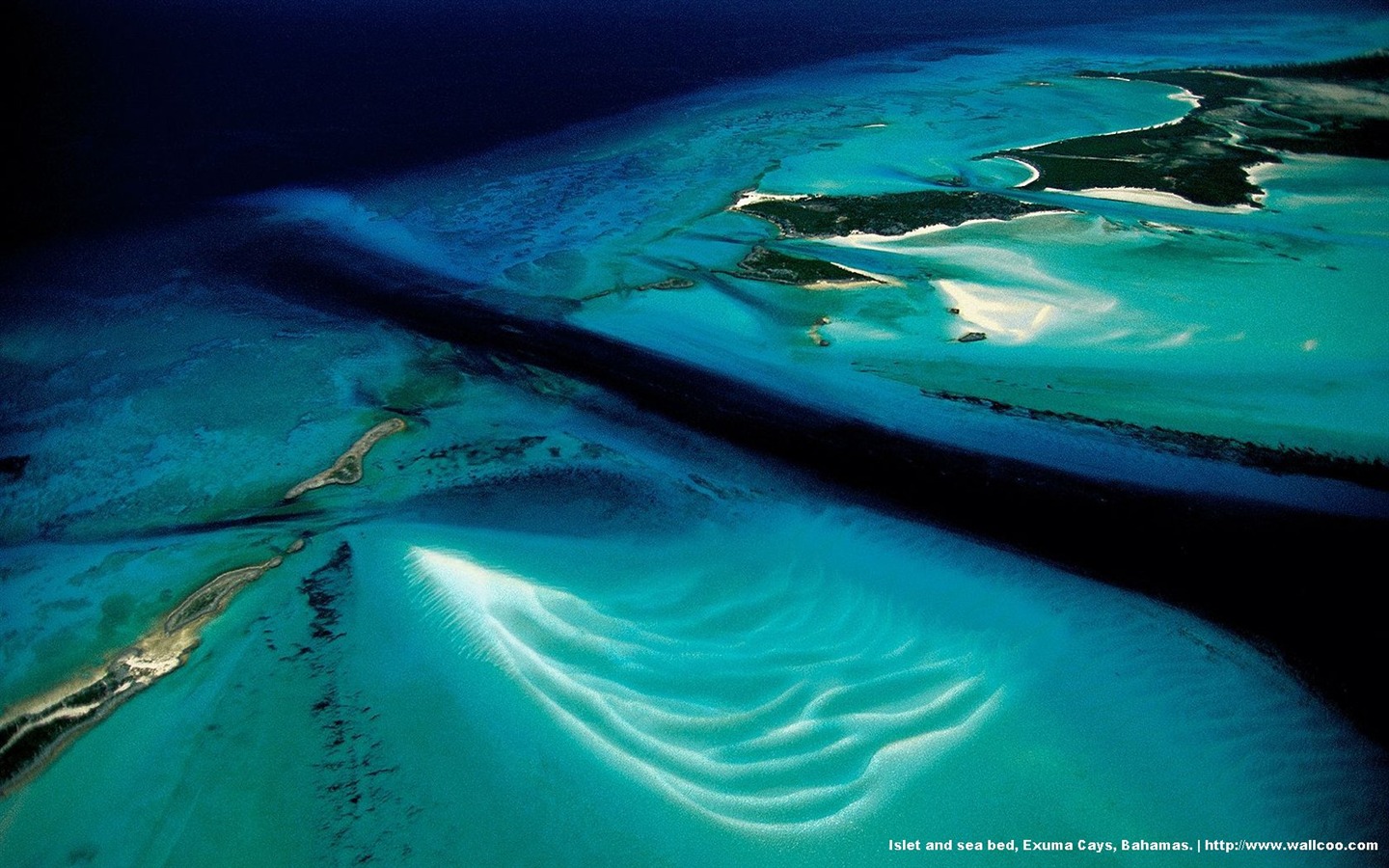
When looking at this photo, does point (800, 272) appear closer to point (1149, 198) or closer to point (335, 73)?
point (1149, 198)

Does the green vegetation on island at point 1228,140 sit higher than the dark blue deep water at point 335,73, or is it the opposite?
the dark blue deep water at point 335,73

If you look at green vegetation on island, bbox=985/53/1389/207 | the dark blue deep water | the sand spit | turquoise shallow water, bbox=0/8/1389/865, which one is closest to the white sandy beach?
green vegetation on island, bbox=985/53/1389/207

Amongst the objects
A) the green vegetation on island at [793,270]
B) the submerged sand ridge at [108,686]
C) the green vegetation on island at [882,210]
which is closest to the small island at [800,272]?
the green vegetation on island at [793,270]

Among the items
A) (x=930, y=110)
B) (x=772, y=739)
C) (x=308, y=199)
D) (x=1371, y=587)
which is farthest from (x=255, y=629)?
(x=930, y=110)

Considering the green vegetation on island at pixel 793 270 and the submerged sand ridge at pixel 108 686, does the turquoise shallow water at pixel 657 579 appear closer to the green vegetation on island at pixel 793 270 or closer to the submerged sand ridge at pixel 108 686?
the submerged sand ridge at pixel 108 686

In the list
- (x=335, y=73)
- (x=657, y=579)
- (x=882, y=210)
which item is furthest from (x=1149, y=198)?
(x=335, y=73)

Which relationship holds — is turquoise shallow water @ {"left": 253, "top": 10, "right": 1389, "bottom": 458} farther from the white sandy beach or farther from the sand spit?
the sand spit

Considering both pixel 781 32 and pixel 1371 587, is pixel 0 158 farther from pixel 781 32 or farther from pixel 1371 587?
pixel 781 32
